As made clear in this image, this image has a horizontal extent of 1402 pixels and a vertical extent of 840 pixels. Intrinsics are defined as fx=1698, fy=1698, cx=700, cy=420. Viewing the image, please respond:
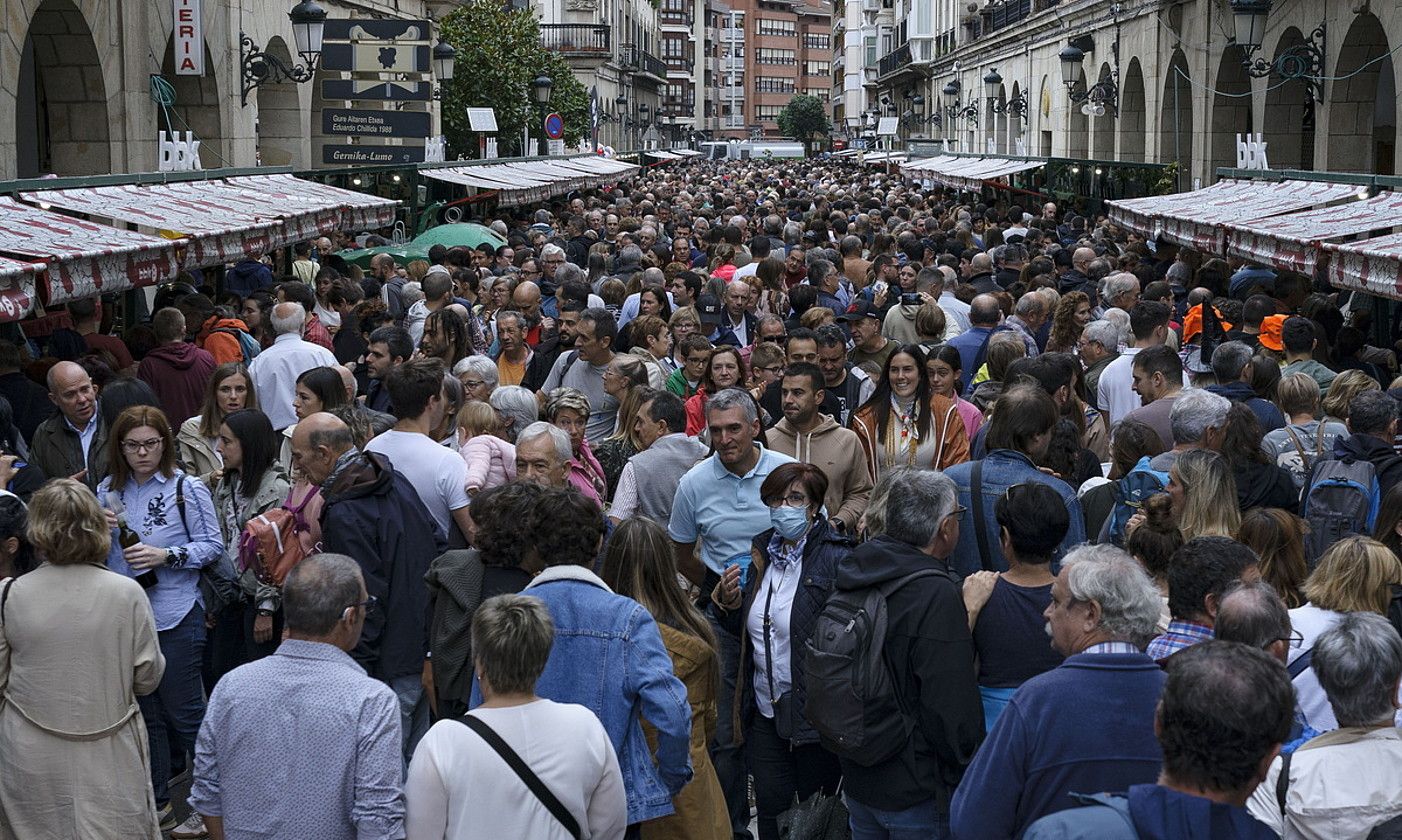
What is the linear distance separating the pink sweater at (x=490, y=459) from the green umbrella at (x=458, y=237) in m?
12.6

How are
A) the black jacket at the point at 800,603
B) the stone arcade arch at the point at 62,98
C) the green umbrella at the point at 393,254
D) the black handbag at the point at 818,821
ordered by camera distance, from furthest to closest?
1. the stone arcade arch at the point at 62,98
2. the green umbrella at the point at 393,254
3. the black jacket at the point at 800,603
4. the black handbag at the point at 818,821

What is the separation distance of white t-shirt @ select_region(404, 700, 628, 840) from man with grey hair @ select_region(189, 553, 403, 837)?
0.23 meters

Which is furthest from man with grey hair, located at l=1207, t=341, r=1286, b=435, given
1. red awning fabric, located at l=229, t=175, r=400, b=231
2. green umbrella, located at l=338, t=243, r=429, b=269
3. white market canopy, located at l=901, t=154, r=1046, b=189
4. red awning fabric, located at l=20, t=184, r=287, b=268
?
white market canopy, located at l=901, t=154, r=1046, b=189

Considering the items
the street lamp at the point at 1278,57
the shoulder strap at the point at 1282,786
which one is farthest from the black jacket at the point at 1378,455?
the street lamp at the point at 1278,57

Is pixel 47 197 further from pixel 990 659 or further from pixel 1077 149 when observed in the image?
pixel 1077 149

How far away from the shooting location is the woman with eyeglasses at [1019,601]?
4.93 m

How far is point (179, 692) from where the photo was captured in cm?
665

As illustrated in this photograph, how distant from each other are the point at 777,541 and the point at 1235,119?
2485cm

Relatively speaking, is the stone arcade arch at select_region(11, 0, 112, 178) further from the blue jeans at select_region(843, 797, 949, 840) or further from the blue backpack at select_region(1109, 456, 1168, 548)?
the blue jeans at select_region(843, 797, 949, 840)

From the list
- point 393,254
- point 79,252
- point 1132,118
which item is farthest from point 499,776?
point 1132,118

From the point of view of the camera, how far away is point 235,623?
715cm

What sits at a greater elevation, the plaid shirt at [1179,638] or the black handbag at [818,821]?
the plaid shirt at [1179,638]

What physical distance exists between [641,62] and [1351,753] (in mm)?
85112

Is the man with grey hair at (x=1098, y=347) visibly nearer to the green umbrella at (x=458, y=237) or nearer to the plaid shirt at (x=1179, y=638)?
the plaid shirt at (x=1179, y=638)
